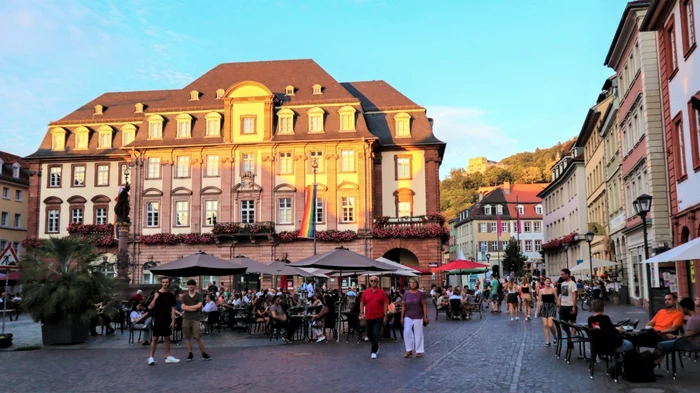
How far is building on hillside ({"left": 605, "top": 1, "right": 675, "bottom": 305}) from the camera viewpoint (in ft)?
88.6

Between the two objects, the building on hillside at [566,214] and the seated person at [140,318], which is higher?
the building on hillside at [566,214]

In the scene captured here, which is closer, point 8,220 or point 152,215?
point 152,215

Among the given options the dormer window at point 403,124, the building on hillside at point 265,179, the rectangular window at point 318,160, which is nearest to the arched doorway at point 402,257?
the building on hillside at point 265,179

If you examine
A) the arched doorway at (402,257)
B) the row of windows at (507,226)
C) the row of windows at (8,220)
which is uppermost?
the row of windows at (507,226)

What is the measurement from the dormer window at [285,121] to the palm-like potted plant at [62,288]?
109 feet

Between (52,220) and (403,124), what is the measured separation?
2983cm

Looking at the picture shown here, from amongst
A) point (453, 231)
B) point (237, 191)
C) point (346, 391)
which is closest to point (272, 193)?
point (237, 191)

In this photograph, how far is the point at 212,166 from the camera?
5238 centimetres

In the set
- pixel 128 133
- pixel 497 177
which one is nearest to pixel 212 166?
pixel 128 133

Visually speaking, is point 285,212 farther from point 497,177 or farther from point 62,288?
point 497,177

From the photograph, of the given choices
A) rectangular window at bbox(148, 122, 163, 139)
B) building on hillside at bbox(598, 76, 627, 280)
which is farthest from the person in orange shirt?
rectangular window at bbox(148, 122, 163, 139)

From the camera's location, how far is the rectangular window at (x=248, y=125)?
51.9 metres

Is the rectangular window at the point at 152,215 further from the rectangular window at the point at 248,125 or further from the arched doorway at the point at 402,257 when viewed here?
the arched doorway at the point at 402,257

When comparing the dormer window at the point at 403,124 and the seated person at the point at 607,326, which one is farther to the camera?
the dormer window at the point at 403,124
